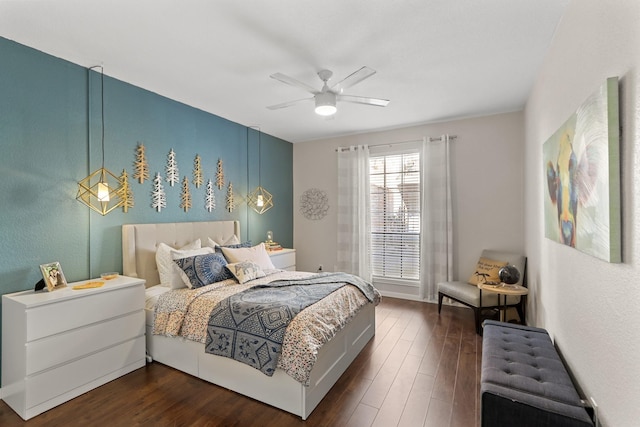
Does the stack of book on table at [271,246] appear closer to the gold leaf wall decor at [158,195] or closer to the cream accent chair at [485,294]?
the gold leaf wall decor at [158,195]

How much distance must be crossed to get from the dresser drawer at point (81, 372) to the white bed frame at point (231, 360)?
0.66 feet

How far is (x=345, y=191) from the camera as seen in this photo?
518cm

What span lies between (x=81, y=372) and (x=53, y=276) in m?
0.78

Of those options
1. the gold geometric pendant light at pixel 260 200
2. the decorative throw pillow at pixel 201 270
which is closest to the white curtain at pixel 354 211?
the gold geometric pendant light at pixel 260 200

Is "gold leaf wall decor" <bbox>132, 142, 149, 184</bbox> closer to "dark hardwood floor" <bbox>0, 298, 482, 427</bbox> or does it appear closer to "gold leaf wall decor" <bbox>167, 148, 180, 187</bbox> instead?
"gold leaf wall decor" <bbox>167, 148, 180, 187</bbox>

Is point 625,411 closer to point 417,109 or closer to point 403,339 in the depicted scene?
point 403,339

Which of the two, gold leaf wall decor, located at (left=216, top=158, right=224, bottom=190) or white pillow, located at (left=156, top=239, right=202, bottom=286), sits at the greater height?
gold leaf wall decor, located at (left=216, top=158, right=224, bottom=190)

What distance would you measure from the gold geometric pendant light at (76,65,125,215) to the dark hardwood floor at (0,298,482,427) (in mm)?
1555

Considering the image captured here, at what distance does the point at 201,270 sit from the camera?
9.76 ft

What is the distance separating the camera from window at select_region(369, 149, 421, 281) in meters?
4.77

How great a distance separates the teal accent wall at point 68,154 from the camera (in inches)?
94.2

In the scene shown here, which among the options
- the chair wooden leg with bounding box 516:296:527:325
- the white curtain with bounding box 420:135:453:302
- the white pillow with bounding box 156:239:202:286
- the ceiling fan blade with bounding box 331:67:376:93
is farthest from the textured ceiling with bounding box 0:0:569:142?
the chair wooden leg with bounding box 516:296:527:325

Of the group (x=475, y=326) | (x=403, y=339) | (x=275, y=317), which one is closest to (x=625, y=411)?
(x=275, y=317)

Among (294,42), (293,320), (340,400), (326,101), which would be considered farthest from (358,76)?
(340,400)
